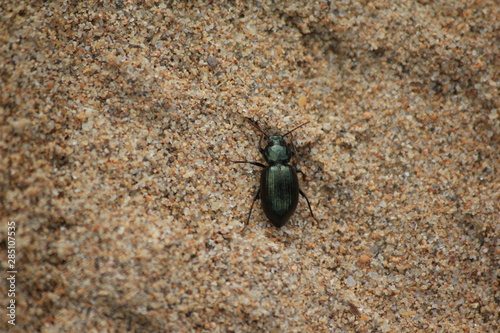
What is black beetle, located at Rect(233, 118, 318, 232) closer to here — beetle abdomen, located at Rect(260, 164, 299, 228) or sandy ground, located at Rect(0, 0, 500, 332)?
beetle abdomen, located at Rect(260, 164, 299, 228)

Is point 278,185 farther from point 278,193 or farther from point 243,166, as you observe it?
point 243,166

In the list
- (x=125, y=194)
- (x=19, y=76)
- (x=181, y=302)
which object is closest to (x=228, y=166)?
(x=125, y=194)

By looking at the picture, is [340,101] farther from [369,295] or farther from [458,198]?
[369,295]

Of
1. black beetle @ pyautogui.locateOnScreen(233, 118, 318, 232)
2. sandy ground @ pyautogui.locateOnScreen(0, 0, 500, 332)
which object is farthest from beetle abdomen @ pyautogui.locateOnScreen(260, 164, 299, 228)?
sandy ground @ pyautogui.locateOnScreen(0, 0, 500, 332)

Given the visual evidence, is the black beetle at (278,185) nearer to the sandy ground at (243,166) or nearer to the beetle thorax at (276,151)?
the beetle thorax at (276,151)

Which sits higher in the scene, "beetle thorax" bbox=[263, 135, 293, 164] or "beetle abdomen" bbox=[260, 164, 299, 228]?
"beetle thorax" bbox=[263, 135, 293, 164]

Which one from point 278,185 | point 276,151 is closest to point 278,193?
point 278,185

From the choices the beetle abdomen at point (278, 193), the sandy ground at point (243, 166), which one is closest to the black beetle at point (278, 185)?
the beetle abdomen at point (278, 193)
